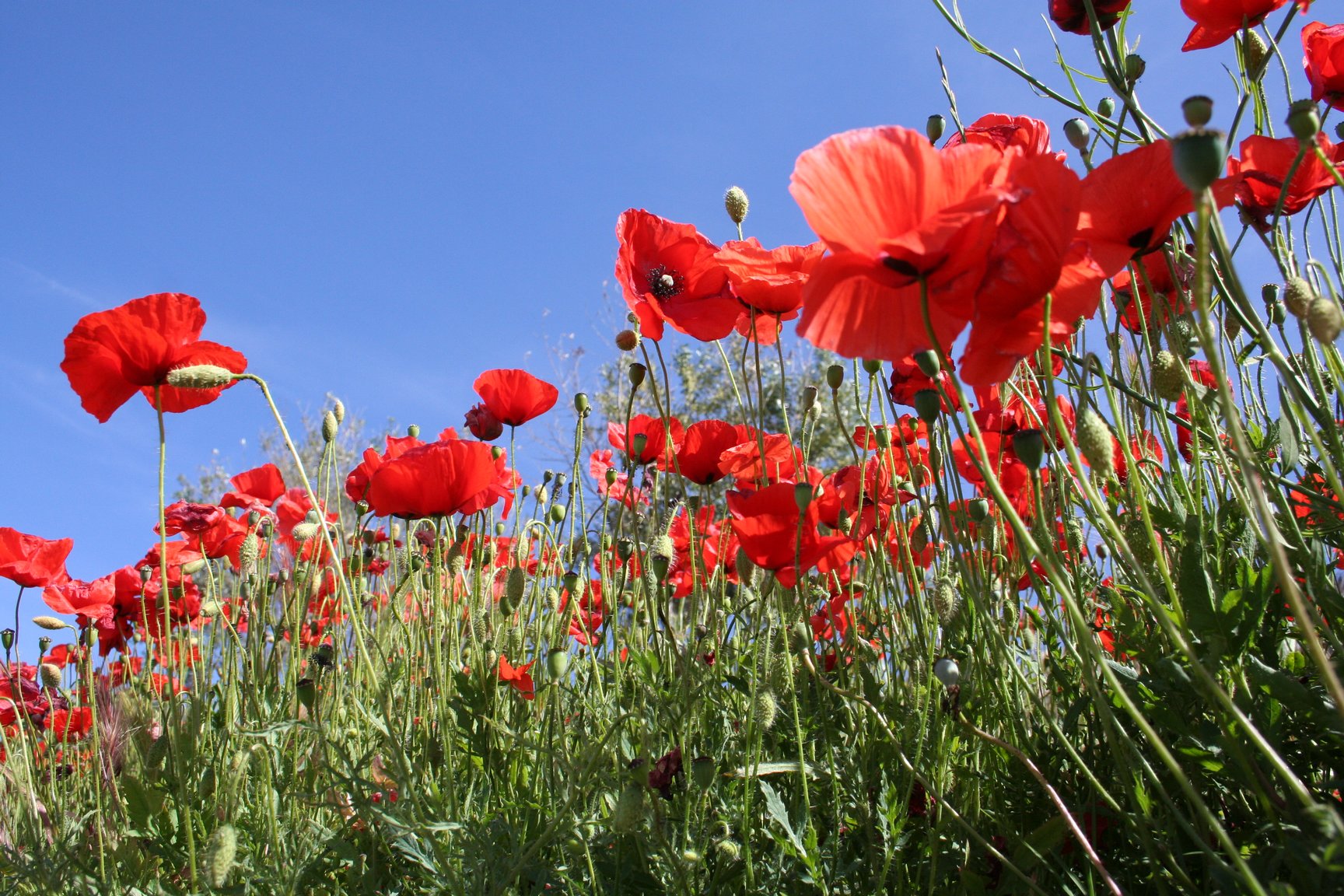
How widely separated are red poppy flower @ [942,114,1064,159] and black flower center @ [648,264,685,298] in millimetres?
489

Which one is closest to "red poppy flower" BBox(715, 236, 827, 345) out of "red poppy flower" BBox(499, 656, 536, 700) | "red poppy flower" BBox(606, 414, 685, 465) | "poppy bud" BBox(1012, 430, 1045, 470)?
"red poppy flower" BBox(606, 414, 685, 465)

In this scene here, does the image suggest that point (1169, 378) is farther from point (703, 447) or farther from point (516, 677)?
point (516, 677)

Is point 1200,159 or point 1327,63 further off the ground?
point 1327,63

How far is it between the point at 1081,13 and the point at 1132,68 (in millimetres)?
204

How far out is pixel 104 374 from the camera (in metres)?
1.52

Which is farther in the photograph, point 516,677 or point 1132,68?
point 516,677

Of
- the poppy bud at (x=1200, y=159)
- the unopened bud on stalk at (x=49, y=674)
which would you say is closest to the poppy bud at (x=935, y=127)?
the poppy bud at (x=1200, y=159)

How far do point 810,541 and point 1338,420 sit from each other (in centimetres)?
98

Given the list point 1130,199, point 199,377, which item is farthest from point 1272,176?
point 199,377

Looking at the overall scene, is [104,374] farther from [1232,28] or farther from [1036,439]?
[1232,28]

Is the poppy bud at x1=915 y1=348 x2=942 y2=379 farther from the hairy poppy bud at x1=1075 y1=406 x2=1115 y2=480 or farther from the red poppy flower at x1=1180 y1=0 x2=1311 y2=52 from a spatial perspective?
the red poppy flower at x1=1180 y1=0 x2=1311 y2=52

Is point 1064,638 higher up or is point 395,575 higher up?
point 395,575

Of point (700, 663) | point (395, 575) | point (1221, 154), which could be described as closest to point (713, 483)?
point (700, 663)

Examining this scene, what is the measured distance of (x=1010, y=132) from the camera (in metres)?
1.47
